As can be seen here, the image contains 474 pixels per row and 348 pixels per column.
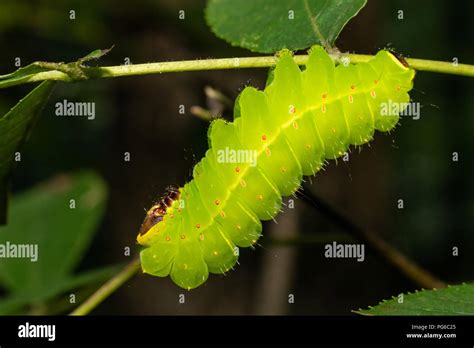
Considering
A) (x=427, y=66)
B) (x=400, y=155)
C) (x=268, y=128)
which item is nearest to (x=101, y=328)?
(x=268, y=128)

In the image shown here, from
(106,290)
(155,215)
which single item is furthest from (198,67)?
(106,290)

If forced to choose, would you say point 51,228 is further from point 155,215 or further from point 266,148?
point 266,148

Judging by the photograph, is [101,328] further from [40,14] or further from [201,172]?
[40,14]

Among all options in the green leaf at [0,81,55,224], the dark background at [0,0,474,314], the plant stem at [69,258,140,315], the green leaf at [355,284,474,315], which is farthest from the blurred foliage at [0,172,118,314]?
the green leaf at [355,284,474,315]

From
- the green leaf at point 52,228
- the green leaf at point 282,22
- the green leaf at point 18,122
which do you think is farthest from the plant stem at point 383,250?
the green leaf at point 52,228

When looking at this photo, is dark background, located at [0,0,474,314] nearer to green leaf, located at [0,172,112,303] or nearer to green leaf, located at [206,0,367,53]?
green leaf, located at [0,172,112,303]
